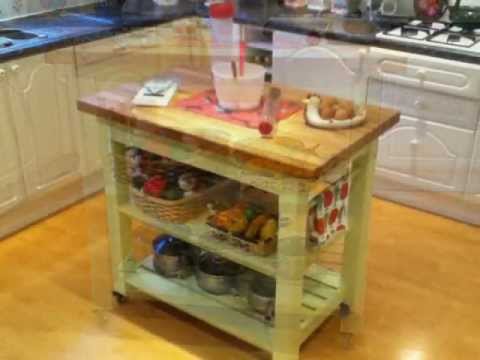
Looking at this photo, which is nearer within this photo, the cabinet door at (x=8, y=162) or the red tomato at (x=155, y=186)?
the red tomato at (x=155, y=186)

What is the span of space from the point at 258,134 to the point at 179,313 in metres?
0.88

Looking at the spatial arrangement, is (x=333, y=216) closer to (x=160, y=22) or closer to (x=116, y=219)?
(x=116, y=219)

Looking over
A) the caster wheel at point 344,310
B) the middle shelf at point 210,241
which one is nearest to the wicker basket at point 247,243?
the middle shelf at point 210,241

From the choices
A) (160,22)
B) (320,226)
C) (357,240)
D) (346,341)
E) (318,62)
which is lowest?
(346,341)

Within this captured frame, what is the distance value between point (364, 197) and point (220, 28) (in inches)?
37.9

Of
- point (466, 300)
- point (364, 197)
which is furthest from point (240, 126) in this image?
point (466, 300)

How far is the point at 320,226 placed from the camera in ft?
6.93

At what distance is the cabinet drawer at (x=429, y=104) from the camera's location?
2.89m

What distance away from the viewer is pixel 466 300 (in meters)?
2.62

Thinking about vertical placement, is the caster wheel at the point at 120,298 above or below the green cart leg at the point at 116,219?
below

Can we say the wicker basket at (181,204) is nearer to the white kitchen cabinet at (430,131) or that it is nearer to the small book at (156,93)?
the small book at (156,93)

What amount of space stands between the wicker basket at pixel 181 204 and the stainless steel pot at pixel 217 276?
209 mm

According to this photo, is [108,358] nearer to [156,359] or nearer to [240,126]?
[156,359]

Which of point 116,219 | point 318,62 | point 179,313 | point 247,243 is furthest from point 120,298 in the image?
point 318,62
